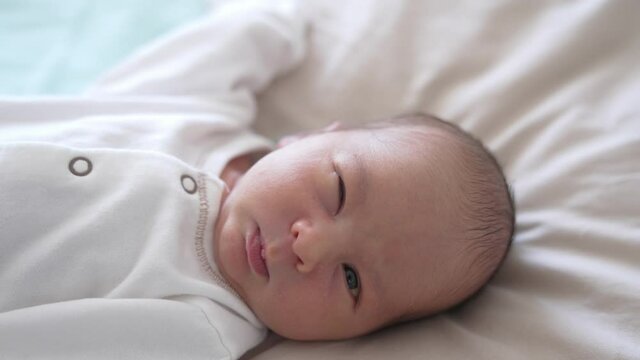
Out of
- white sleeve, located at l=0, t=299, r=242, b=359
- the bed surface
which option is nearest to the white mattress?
the bed surface

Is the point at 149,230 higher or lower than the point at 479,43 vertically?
lower

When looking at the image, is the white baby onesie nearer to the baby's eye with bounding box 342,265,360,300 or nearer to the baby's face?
the baby's face

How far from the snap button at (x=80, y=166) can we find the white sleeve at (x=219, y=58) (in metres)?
0.37

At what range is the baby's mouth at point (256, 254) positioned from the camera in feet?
3.29

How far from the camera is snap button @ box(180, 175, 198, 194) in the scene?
3.43 ft

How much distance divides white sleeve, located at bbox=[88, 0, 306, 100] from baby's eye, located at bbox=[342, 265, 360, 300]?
21.5 inches

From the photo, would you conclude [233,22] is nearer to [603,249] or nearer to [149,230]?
[149,230]

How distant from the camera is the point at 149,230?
3.26 feet

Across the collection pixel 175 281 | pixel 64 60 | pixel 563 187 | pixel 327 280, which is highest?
pixel 563 187

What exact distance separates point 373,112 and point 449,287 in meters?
0.49

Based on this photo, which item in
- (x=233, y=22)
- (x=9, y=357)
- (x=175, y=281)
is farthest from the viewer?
(x=233, y=22)

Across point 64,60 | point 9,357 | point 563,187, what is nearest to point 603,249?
point 563,187

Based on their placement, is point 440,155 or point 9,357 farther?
point 440,155

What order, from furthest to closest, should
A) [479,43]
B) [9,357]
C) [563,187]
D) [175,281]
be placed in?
[479,43] < [563,187] < [175,281] < [9,357]
